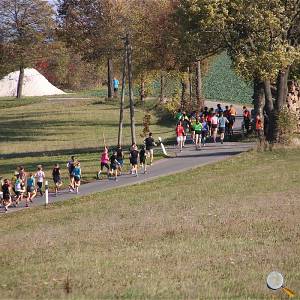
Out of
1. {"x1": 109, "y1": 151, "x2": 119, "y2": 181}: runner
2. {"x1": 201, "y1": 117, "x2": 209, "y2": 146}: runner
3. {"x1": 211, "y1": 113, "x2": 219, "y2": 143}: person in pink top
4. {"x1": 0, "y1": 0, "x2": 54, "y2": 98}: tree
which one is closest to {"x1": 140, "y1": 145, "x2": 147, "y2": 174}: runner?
{"x1": 109, "y1": 151, "x2": 119, "y2": 181}: runner

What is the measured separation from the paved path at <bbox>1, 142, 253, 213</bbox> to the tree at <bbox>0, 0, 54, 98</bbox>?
4828 cm

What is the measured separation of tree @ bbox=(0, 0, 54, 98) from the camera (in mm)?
85312

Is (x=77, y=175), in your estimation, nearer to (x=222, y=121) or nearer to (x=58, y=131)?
(x=222, y=121)

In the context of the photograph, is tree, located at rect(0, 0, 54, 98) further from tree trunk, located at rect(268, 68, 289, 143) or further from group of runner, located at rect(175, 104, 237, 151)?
tree trunk, located at rect(268, 68, 289, 143)

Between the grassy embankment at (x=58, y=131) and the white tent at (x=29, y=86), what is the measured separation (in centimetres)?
2268

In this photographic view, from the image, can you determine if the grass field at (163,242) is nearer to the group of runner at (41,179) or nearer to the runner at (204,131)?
the group of runner at (41,179)

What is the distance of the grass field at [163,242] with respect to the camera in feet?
45.6

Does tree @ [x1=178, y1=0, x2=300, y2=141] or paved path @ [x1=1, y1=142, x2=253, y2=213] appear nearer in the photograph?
paved path @ [x1=1, y1=142, x2=253, y2=213]

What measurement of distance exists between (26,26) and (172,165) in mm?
56495

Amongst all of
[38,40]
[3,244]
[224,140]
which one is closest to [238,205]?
[3,244]

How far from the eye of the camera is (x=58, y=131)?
187 feet

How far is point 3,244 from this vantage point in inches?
779

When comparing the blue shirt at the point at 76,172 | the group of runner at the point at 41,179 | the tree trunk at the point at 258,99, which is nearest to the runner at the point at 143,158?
the group of runner at the point at 41,179

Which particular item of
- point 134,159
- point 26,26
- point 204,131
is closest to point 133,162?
point 134,159
